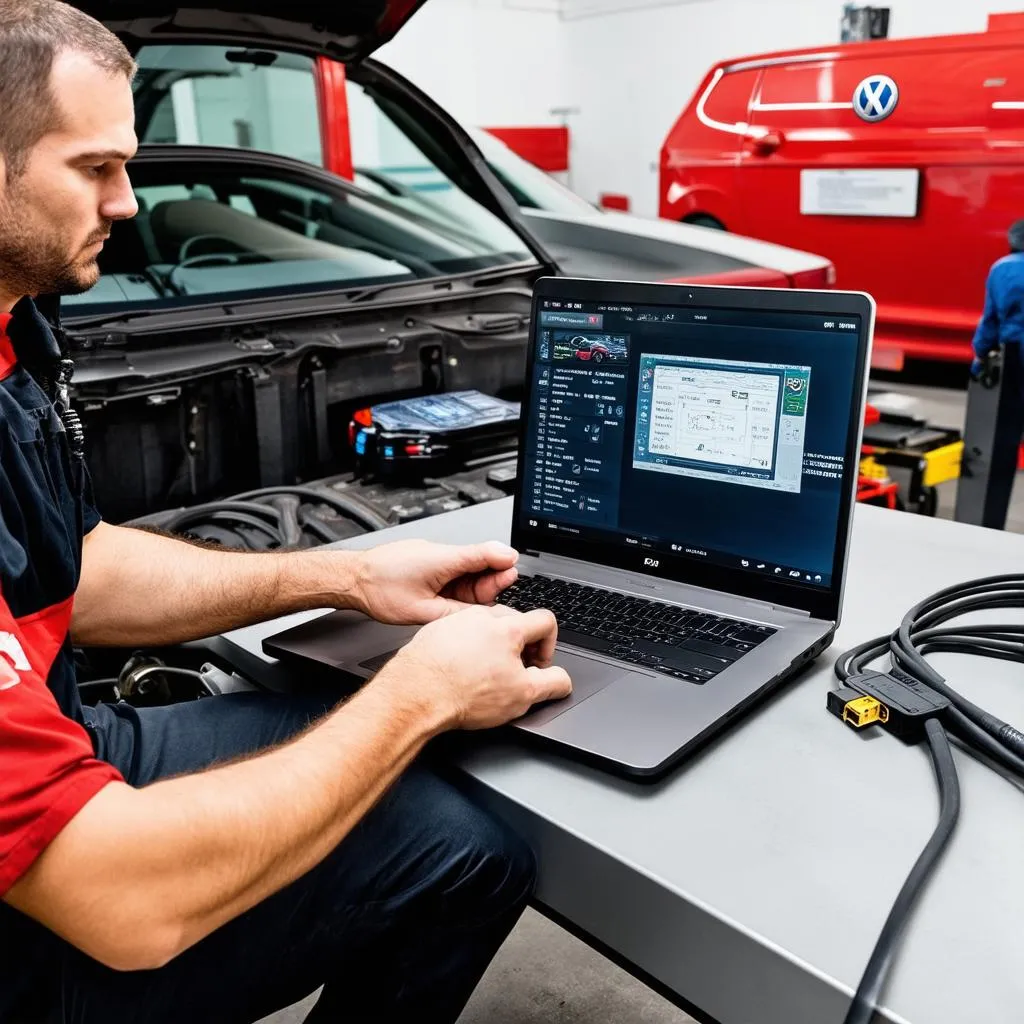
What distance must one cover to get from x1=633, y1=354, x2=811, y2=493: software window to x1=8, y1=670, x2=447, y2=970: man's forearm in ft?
1.25

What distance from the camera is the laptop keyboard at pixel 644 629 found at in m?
0.86

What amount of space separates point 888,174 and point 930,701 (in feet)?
14.1

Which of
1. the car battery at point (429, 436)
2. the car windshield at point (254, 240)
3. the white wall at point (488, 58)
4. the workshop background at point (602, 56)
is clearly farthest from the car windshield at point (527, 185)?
the white wall at point (488, 58)

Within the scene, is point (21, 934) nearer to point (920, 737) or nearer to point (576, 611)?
point (576, 611)

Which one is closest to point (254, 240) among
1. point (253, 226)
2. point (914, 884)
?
point (253, 226)

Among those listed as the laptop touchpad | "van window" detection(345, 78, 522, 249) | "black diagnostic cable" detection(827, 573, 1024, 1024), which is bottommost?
the laptop touchpad

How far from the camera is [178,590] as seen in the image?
1070mm

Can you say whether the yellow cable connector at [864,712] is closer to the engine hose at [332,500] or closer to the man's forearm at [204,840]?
the man's forearm at [204,840]

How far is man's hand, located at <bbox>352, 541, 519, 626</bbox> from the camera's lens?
967mm

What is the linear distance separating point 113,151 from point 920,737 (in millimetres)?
753

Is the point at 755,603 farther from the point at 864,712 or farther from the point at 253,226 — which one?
the point at 253,226

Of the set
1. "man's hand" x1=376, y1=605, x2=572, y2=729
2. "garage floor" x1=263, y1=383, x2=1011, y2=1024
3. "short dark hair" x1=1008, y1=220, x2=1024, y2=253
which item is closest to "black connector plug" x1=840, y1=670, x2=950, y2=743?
"man's hand" x1=376, y1=605, x2=572, y2=729

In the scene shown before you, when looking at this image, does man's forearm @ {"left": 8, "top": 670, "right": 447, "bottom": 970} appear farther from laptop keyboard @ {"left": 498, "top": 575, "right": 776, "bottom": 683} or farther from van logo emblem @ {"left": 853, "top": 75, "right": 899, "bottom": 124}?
van logo emblem @ {"left": 853, "top": 75, "right": 899, "bottom": 124}

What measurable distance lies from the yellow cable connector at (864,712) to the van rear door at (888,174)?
350 centimetres
